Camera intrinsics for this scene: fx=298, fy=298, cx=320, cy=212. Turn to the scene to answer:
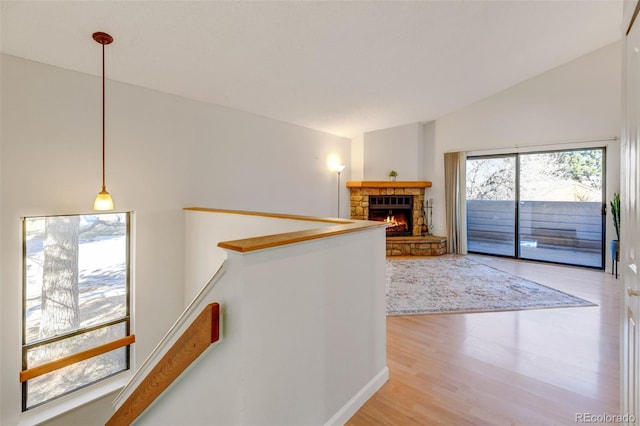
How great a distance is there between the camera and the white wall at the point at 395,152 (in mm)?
6645

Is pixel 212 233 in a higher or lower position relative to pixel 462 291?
higher

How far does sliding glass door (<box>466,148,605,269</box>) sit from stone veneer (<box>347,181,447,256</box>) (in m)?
0.87

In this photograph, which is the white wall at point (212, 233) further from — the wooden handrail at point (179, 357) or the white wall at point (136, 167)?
the wooden handrail at point (179, 357)

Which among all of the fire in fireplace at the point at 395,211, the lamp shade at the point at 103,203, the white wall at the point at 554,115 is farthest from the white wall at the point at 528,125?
the lamp shade at the point at 103,203

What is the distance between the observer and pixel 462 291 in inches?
159

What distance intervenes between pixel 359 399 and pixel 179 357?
1.19m

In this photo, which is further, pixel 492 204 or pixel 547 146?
pixel 492 204

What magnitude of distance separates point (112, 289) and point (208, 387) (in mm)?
2646

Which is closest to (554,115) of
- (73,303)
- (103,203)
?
(103,203)

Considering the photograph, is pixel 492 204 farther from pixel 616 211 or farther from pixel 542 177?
pixel 616 211

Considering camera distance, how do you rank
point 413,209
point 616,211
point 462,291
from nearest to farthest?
point 462,291, point 616,211, point 413,209

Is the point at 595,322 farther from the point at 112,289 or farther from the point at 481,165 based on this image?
the point at 112,289

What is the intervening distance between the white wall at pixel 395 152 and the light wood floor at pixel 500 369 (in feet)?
13.1

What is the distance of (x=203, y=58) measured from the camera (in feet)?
9.85
